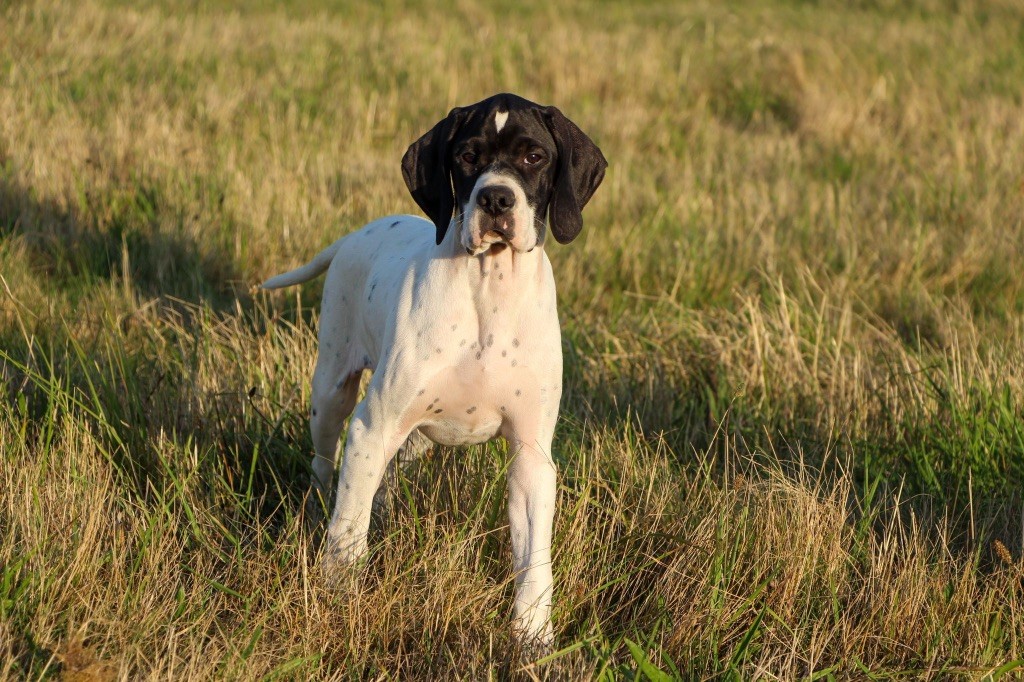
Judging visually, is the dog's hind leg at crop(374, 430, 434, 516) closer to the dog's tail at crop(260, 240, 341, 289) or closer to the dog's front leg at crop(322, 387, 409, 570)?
the dog's front leg at crop(322, 387, 409, 570)

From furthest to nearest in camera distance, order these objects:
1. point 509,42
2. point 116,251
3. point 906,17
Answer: point 906,17, point 509,42, point 116,251

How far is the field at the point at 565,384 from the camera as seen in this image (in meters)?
2.82

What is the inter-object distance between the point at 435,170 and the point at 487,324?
42 centimetres

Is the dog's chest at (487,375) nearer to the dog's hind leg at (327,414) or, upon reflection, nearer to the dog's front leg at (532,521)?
the dog's front leg at (532,521)

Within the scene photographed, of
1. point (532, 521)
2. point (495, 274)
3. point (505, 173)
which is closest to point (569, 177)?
point (505, 173)

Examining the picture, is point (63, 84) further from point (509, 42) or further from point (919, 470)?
point (919, 470)

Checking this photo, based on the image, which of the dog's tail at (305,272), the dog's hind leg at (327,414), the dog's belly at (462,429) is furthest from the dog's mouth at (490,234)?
the dog's tail at (305,272)

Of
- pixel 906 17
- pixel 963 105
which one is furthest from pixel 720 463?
pixel 906 17

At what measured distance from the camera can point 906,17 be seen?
A: 584 inches

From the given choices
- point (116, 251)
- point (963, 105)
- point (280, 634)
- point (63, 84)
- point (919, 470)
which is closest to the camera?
point (280, 634)

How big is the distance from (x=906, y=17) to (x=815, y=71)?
243 inches

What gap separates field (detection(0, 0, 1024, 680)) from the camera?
282 centimetres

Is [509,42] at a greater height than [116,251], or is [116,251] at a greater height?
[509,42]

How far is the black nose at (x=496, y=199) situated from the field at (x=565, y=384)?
2.64 feet
